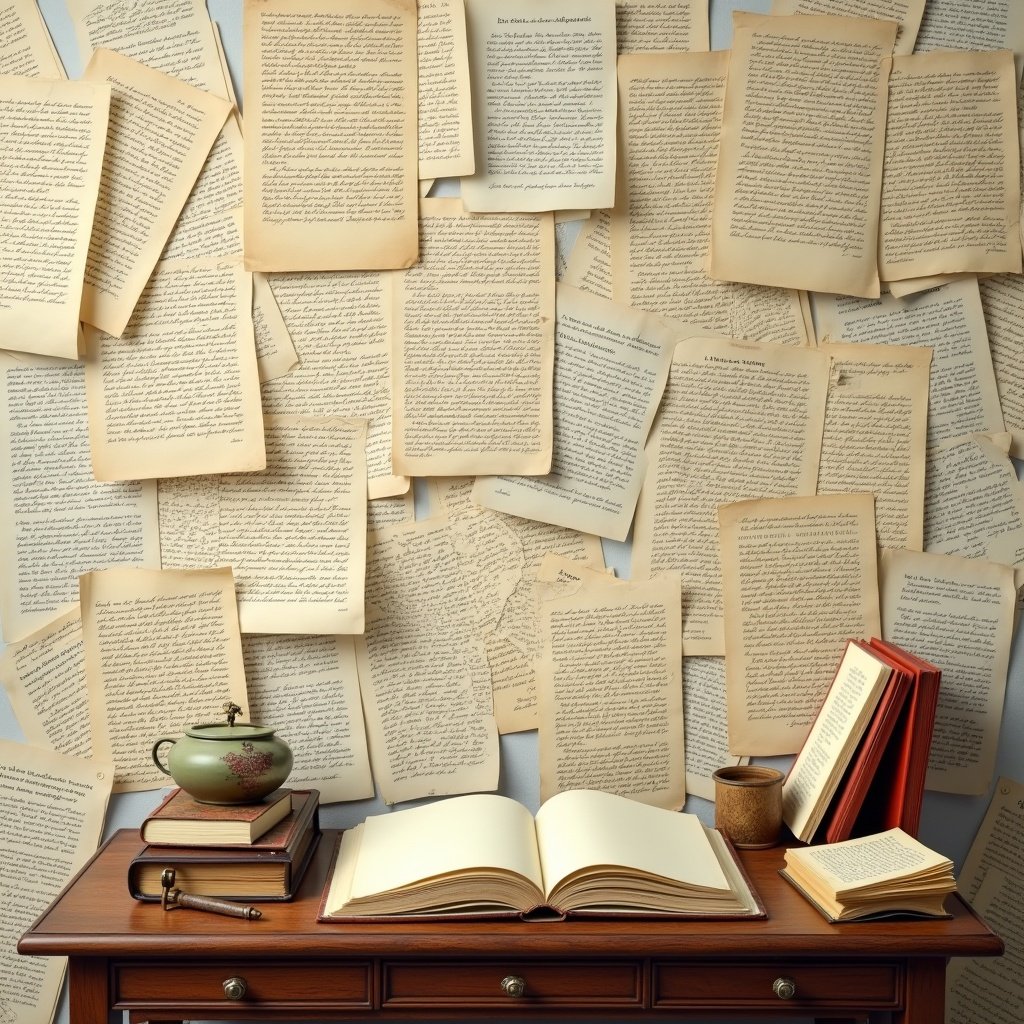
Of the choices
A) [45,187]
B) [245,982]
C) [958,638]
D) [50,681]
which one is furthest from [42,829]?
[958,638]

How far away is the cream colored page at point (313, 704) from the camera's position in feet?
5.46

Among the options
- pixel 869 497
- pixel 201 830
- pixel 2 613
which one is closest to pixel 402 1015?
pixel 201 830

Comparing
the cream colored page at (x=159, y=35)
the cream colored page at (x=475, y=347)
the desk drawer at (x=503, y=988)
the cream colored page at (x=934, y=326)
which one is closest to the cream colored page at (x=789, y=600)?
the cream colored page at (x=934, y=326)

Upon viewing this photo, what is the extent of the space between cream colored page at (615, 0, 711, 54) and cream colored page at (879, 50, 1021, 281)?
0.93 ft

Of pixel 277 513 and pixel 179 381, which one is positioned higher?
pixel 179 381

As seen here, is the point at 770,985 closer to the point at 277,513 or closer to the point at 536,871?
the point at 536,871

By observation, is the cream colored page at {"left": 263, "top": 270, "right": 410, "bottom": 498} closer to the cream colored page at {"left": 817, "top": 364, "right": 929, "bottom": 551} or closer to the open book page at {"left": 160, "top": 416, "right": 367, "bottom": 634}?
the open book page at {"left": 160, "top": 416, "right": 367, "bottom": 634}

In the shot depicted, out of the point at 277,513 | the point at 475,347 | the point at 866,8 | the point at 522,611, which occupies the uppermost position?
the point at 866,8

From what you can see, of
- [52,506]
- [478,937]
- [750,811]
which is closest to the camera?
[478,937]

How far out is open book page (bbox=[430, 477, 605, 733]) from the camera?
5.52 feet

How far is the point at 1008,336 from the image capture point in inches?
66.6

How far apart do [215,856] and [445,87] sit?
3.45 ft

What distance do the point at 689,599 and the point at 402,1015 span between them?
689 mm

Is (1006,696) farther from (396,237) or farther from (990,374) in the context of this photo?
(396,237)
